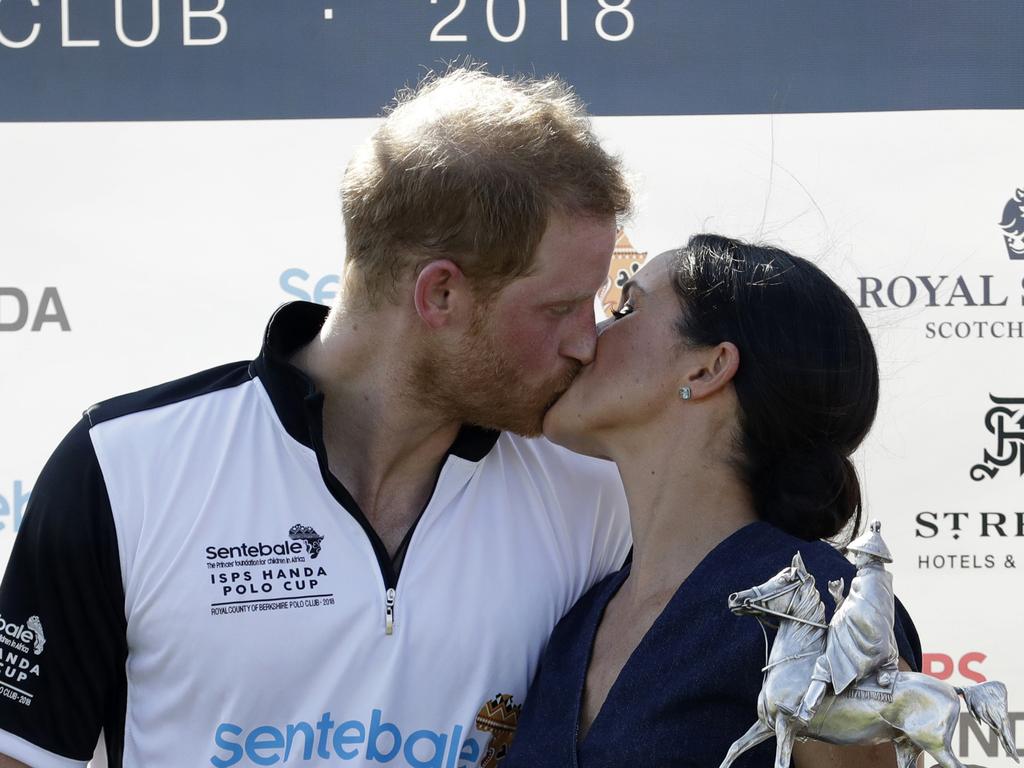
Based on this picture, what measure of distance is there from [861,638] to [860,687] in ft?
0.15

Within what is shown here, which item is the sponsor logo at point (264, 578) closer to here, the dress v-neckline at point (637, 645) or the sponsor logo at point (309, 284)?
the dress v-neckline at point (637, 645)

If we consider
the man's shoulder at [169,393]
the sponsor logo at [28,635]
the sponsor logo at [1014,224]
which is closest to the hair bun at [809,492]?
the man's shoulder at [169,393]

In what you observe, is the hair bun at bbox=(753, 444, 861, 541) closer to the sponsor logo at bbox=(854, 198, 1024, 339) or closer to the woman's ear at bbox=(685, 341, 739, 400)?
the woman's ear at bbox=(685, 341, 739, 400)

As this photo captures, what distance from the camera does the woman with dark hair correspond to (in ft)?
5.26

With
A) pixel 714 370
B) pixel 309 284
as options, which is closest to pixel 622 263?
pixel 309 284

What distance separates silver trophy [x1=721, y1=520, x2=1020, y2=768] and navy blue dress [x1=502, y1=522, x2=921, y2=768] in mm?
400

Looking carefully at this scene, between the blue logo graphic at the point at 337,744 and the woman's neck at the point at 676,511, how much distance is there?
1.19 ft

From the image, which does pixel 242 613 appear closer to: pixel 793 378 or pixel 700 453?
pixel 700 453

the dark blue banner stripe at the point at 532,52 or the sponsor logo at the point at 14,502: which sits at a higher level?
the dark blue banner stripe at the point at 532,52

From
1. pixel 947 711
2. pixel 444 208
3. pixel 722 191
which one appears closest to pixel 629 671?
pixel 947 711

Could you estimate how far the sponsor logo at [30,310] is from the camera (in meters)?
2.75

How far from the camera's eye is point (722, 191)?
2787 mm

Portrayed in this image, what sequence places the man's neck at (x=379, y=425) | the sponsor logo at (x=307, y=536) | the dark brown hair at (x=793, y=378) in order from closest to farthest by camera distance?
the dark brown hair at (x=793, y=378)
the sponsor logo at (x=307, y=536)
the man's neck at (x=379, y=425)

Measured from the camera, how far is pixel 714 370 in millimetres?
1731
